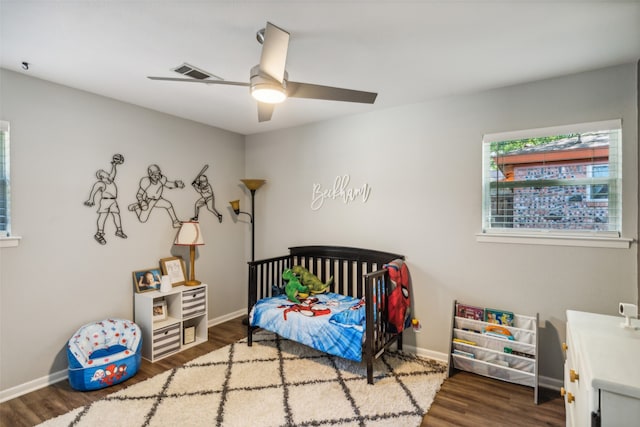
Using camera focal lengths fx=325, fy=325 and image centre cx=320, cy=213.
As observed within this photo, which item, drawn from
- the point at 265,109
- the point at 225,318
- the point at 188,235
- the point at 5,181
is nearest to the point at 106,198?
the point at 5,181

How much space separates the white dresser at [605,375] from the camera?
103 cm

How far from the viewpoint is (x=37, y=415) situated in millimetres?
2160

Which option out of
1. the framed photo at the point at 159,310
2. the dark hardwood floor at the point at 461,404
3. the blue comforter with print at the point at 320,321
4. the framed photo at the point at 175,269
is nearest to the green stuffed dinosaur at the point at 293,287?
the blue comforter with print at the point at 320,321

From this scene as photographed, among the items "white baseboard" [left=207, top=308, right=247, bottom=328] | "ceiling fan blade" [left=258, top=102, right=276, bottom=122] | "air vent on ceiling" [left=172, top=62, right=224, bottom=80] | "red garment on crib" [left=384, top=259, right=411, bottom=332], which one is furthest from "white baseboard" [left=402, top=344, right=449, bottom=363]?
"air vent on ceiling" [left=172, top=62, right=224, bottom=80]

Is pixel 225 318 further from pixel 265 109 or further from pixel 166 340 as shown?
pixel 265 109

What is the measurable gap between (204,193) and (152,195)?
63cm

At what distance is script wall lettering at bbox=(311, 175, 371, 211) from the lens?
337 cm

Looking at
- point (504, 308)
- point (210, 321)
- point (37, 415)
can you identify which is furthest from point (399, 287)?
point (37, 415)

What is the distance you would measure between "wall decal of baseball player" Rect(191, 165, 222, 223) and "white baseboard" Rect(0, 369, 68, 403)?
1745mm

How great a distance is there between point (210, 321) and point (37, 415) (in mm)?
1785

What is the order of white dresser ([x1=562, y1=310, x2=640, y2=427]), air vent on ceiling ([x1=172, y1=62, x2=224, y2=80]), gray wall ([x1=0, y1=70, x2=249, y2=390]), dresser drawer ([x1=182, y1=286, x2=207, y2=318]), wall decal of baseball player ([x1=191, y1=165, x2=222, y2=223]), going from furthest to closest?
wall decal of baseball player ([x1=191, y1=165, x2=222, y2=223]), dresser drawer ([x1=182, y1=286, x2=207, y2=318]), gray wall ([x1=0, y1=70, x2=249, y2=390]), air vent on ceiling ([x1=172, y1=62, x2=224, y2=80]), white dresser ([x1=562, y1=310, x2=640, y2=427])

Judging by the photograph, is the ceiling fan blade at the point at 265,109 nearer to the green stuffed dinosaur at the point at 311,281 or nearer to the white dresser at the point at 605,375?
the green stuffed dinosaur at the point at 311,281

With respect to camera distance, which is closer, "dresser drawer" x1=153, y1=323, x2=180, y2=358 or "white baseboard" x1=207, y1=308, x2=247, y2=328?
"dresser drawer" x1=153, y1=323, x2=180, y2=358

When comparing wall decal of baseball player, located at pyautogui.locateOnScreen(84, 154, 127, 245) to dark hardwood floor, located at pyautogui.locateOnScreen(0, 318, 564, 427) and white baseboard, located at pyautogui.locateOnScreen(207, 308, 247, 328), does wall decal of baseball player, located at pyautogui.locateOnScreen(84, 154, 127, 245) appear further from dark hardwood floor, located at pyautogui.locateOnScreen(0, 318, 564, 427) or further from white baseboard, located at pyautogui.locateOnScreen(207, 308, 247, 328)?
white baseboard, located at pyautogui.locateOnScreen(207, 308, 247, 328)
